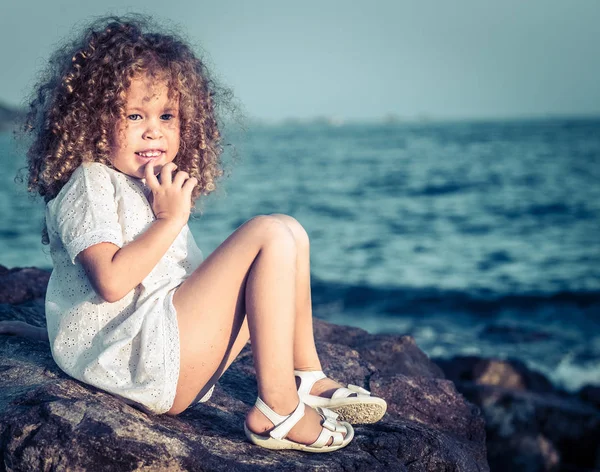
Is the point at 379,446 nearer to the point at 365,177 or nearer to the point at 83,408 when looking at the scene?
the point at 83,408

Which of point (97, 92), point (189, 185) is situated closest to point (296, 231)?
point (189, 185)

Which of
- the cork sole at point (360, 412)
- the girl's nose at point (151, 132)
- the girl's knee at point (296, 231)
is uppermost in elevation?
the girl's nose at point (151, 132)

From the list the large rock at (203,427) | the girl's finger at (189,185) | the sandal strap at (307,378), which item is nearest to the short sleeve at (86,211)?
the girl's finger at (189,185)

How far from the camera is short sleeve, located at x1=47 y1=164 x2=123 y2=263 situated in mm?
2320

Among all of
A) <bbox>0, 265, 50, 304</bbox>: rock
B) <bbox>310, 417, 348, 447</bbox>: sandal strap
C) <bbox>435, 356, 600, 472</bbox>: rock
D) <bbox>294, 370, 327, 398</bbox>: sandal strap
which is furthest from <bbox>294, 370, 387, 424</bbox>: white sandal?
<bbox>435, 356, 600, 472</bbox>: rock

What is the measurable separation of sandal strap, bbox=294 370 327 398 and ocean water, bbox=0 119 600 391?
95 cm

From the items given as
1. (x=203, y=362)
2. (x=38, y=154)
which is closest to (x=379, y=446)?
(x=203, y=362)

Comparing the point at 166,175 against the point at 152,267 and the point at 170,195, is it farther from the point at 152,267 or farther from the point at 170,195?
the point at 152,267

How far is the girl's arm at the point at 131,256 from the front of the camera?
228 centimetres

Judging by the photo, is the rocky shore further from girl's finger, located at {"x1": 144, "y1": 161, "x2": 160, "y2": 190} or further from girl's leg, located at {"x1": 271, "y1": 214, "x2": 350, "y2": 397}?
girl's finger, located at {"x1": 144, "y1": 161, "x2": 160, "y2": 190}

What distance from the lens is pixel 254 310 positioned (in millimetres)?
2363

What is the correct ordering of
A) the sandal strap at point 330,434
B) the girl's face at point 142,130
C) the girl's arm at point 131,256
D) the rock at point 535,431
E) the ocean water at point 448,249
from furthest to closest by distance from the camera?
the ocean water at point 448,249 < the rock at point 535,431 < the girl's face at point 142,130 < the sandal strap at point 330,434 < the girl's arm at point 131,256

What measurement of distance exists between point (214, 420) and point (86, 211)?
95 centimetres

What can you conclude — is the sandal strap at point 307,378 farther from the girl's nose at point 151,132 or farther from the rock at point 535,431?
the rock at point 535,431
